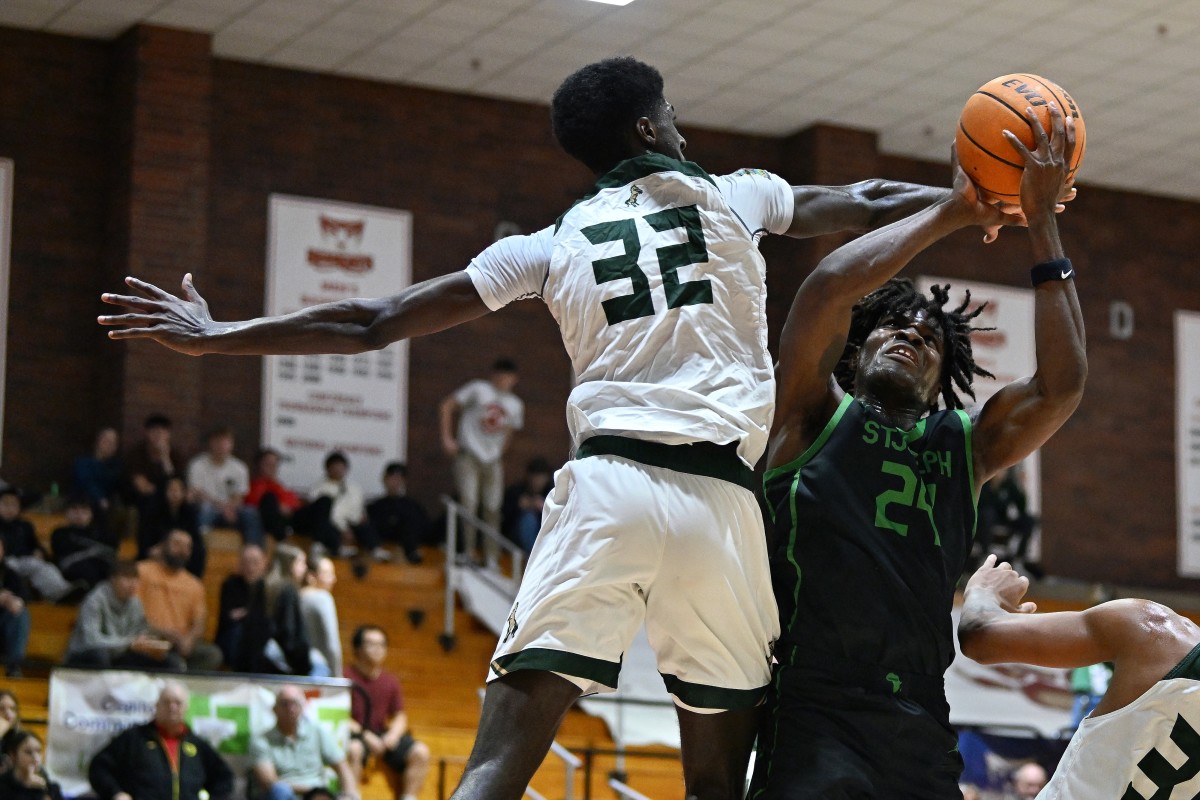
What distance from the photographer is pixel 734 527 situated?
165 inches

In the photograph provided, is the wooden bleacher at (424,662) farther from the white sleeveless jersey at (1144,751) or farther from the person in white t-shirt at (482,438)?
the white sleeveless jersey at (1144,751)

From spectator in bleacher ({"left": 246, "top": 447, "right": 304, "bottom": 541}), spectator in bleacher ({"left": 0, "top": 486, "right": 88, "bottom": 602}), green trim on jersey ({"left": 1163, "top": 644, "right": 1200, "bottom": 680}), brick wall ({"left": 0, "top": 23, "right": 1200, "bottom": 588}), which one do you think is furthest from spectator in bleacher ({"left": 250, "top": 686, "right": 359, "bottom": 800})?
green trim on jersey ({"left": 1163, "top": 644, "right": 1200, "bottom": 680})

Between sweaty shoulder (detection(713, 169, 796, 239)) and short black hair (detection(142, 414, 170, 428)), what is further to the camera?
short black hair (detection(142, 414, 170, 428))

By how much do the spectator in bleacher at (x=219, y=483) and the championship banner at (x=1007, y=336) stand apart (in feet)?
28.8

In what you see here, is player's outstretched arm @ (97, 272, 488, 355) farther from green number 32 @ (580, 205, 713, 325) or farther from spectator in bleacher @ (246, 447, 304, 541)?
spectator in bleacher @ (246, 447, 304, 541)

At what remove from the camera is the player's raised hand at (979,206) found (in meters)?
4.57

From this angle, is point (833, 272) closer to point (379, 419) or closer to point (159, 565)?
point (159, 565)

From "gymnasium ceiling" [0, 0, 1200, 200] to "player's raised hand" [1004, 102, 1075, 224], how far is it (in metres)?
12.3

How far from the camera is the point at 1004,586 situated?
4.92 m

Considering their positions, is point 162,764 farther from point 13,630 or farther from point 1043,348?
point 1043,348

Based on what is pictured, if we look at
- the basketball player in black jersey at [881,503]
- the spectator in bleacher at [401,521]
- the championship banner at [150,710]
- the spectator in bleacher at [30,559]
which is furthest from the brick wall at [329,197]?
the basketball player in black jersey at [881,503]

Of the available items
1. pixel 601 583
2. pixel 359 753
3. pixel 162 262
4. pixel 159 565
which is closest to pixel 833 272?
pixel 601 583

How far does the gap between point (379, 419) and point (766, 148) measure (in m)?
5.85

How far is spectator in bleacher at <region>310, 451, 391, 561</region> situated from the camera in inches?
630
